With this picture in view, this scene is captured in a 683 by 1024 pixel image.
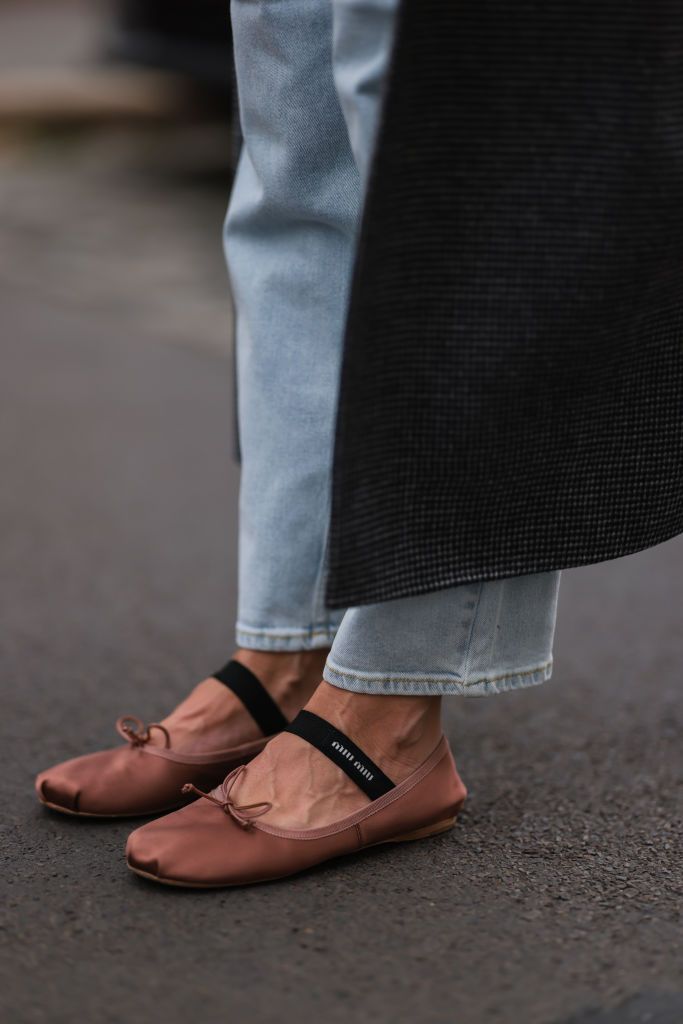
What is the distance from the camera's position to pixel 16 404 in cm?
320

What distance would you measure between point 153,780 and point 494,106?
70cm

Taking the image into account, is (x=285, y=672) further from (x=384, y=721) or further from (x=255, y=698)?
(x=384, y=721)

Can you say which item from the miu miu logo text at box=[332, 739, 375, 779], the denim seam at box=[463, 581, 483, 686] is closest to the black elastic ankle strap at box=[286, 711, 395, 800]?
the miu miu logo text at box=[332, 739, 375, 779]

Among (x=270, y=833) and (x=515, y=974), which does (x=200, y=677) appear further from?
(x=515, y=974)

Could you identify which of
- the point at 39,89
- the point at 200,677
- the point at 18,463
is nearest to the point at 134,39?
the point at 39,89

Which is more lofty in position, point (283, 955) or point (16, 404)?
point (283, 955)

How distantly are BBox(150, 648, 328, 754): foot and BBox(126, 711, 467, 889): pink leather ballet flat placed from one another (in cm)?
11

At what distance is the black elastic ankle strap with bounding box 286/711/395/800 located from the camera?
1.27 meters

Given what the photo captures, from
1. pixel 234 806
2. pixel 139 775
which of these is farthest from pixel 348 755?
pixel 139 775

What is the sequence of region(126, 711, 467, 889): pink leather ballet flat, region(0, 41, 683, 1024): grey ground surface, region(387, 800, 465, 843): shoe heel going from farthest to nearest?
region(387, 800, 465, 843): shoe heel, region(126, 711, 467, 889): pink leather ballet flat, region(0, 41, 683, 1024): grey ground surface

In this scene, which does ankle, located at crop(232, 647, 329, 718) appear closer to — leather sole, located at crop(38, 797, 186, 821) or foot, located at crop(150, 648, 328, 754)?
foot, located at crop(150, 648, 328, 754)

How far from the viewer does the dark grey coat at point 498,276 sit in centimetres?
108

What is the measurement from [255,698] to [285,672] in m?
0.04

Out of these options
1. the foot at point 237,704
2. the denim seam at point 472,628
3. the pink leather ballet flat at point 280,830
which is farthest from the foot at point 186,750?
the denim seam at point 472,628
